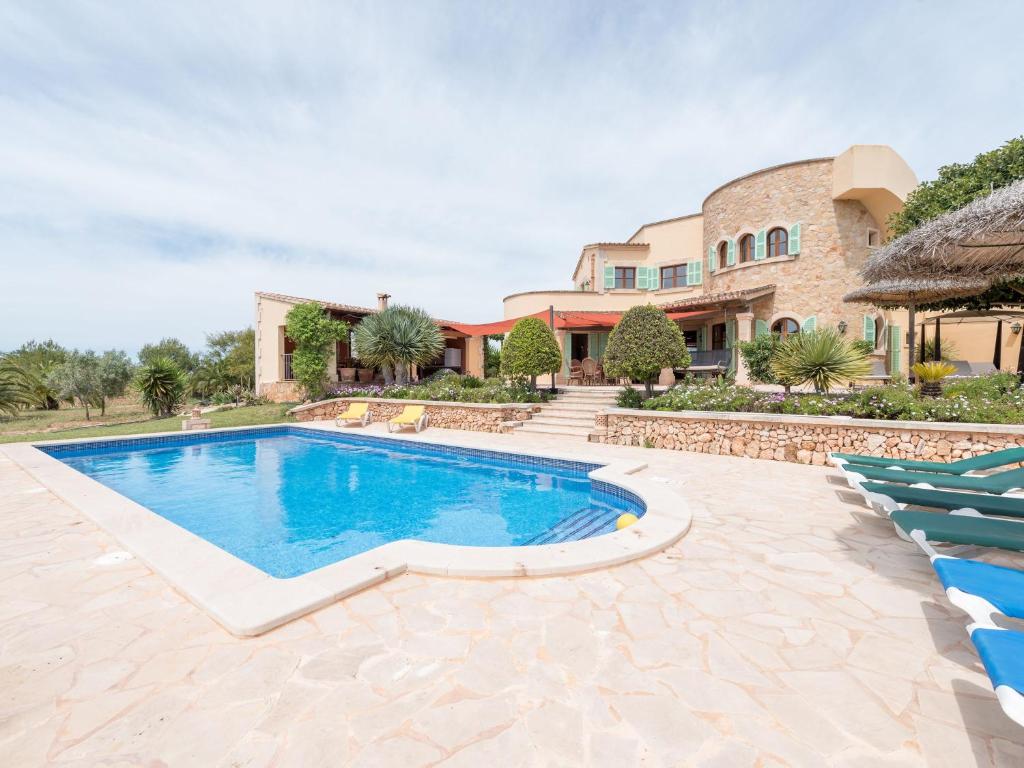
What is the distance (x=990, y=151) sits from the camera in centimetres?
1320

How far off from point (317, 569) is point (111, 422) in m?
18.8

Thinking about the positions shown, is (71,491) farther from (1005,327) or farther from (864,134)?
(1005,327)

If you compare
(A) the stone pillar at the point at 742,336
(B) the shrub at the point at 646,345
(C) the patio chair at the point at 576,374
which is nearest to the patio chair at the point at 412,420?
(B) the shrub at the point at 646,345

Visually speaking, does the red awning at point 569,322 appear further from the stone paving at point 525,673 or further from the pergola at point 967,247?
the stone paving at point 525,673

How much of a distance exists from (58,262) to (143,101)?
13884mm

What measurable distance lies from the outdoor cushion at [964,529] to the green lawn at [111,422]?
1702cm

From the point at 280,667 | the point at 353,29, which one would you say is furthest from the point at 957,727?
the point at 353,29

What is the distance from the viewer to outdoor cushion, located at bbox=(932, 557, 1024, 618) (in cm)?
223

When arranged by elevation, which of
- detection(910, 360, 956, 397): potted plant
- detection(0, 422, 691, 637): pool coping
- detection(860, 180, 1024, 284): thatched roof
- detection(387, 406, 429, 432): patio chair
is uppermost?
detection(860, 180, 1024, 284): thatched roof

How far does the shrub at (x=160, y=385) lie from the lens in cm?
1750

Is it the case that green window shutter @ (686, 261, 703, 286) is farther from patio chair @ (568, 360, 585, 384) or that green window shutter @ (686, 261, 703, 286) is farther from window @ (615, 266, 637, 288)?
patio chair @ (568, 360, 585, 384)

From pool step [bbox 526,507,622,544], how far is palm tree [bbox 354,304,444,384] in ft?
41.7

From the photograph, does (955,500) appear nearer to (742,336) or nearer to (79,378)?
(742,336)

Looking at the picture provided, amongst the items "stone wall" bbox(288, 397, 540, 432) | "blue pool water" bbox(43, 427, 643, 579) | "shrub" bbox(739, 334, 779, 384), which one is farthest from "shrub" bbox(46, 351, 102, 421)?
"shrub" bbox(739, 334, 779, 384)
